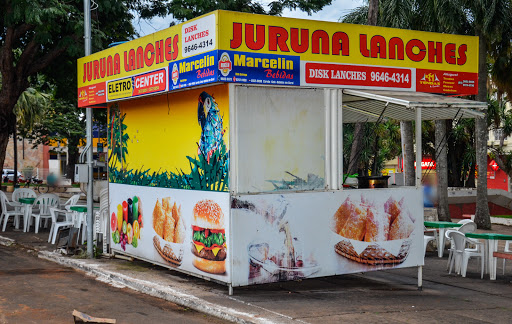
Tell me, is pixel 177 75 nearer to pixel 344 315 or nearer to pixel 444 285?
pixel 344 315

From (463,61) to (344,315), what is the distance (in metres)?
5.10

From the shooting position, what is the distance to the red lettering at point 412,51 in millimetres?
10328

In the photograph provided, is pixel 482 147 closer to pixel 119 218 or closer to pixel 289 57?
pixel 119 218

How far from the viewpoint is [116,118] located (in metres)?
12.6

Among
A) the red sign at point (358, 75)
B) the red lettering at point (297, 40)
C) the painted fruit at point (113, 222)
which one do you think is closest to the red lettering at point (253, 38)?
the red lettering at point (297, 40)

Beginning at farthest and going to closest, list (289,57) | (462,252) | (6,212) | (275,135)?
(6,212)
(462,252)
(275,135)
(289,57)

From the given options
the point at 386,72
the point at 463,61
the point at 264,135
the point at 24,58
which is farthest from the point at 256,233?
the point at 24,58

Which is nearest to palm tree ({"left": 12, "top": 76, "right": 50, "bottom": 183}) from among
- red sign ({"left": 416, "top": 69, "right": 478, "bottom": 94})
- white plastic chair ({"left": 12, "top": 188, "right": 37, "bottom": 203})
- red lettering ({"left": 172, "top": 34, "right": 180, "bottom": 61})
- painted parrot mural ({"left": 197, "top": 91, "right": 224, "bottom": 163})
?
white plastic chair ({"left": 12, "top": 188, "right": 37, "bottom": 203})

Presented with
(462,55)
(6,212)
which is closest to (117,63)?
(462,55)

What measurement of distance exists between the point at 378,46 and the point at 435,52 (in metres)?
1.13

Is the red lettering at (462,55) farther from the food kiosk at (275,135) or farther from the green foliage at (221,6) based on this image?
the green foliage at (221,6)

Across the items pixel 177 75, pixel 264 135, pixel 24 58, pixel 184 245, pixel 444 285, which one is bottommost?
pixel 444 285

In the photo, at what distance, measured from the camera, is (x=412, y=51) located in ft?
34.0

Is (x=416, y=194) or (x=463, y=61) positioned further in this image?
(x=463, y=61)
